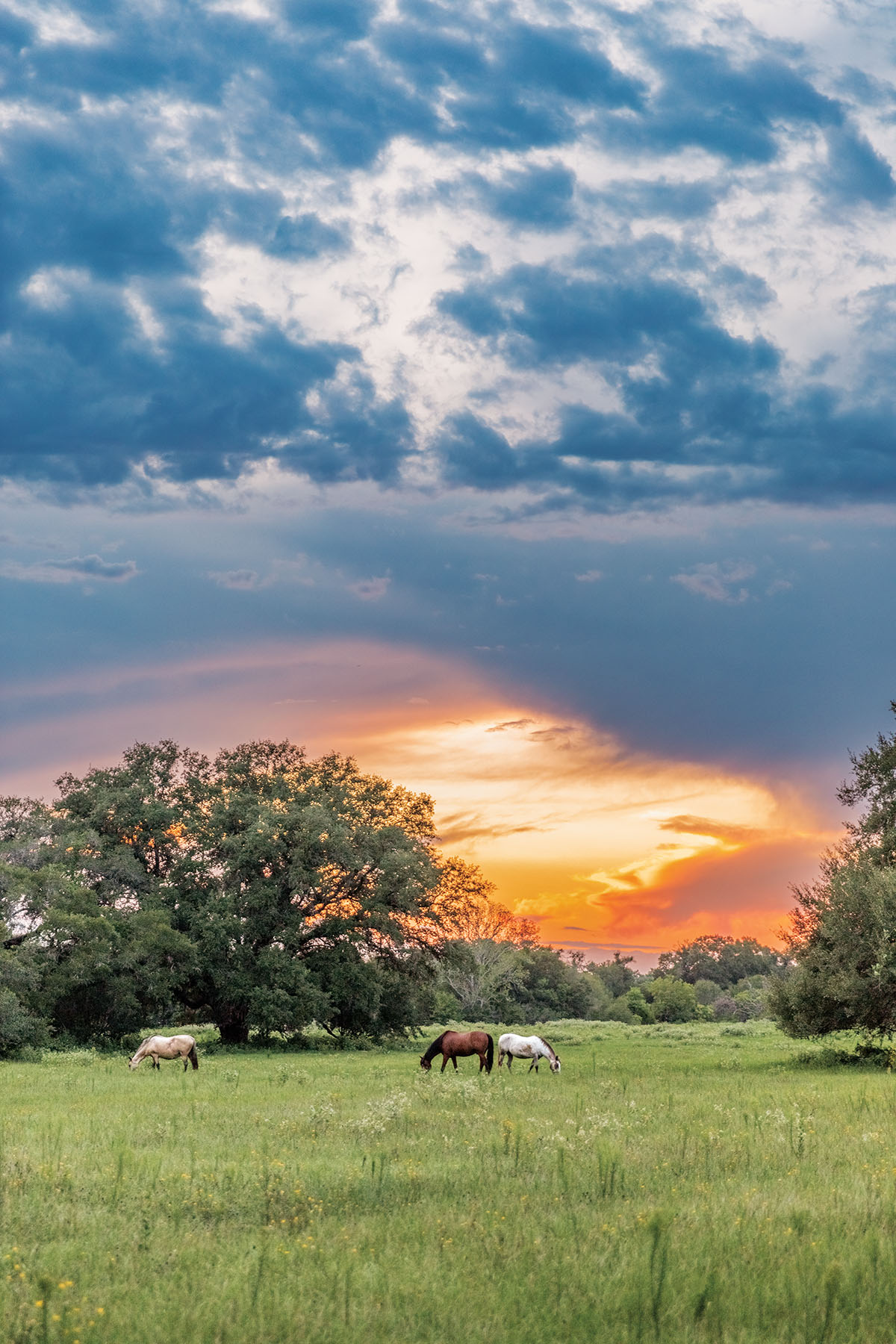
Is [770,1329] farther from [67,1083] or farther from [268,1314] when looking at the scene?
[67,1083]

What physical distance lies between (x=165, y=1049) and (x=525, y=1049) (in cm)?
1197

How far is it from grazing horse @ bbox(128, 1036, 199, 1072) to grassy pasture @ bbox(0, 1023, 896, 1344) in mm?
13928

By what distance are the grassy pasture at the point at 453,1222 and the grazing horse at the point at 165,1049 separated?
13928 millimetres

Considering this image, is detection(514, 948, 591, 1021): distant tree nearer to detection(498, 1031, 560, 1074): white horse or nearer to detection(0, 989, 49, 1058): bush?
detection(0, 989, 49, 1058): bush

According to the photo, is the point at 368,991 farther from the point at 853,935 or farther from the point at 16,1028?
the point at 853,935

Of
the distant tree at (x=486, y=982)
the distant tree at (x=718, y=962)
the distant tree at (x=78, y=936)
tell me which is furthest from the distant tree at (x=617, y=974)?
the distant tree at (x=78, y=936)

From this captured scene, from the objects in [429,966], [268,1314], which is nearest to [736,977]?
[429,966]

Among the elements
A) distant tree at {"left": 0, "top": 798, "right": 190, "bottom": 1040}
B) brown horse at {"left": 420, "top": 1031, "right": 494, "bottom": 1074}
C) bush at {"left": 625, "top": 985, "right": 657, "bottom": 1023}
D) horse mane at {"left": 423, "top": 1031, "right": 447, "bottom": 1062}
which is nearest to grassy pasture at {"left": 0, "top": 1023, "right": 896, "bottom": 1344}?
brown horse at {"left": 420, "top": 1031, "right": 494, "bottom": 1074}

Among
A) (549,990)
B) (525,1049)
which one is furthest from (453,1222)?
(549,990)

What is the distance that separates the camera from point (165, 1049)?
33.8 m

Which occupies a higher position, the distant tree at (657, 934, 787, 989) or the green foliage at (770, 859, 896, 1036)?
the green foliage at (770, 859, 896, 1036)

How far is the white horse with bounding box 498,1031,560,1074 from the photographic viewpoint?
101 ft

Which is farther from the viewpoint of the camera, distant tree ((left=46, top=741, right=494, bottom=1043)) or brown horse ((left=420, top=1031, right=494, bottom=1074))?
distant tree ((left=46, top=741, right=494, bottom=1043))

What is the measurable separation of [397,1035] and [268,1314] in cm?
4682
